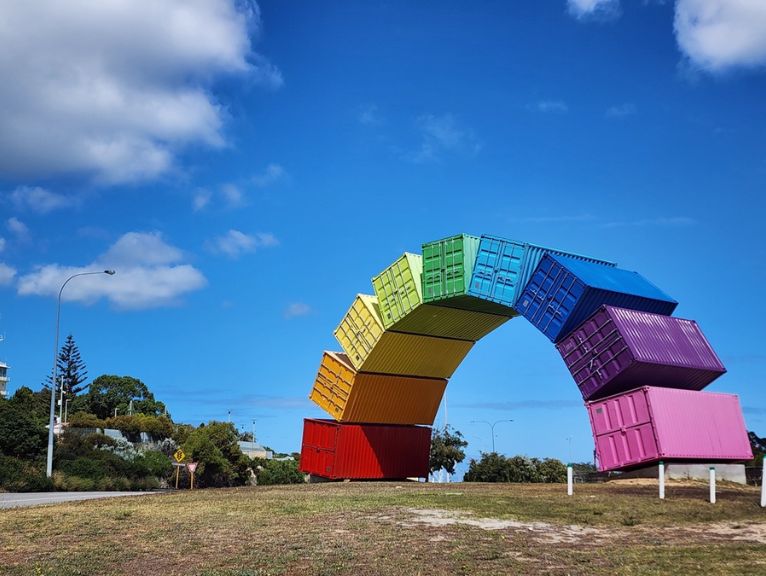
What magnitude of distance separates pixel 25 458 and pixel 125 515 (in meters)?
36.5

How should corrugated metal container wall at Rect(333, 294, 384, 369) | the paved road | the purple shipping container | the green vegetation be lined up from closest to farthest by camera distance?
1. the paved road
2. the purple shipping container
3. corrugated metal container wall at Rect(333, 294, 384, 369)
4. the green vegetation

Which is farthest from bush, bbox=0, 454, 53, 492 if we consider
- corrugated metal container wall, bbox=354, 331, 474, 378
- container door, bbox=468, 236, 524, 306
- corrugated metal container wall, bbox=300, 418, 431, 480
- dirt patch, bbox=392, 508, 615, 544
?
dirt patch, bbox=392, 508, 615, 544

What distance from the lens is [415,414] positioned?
4534 cm

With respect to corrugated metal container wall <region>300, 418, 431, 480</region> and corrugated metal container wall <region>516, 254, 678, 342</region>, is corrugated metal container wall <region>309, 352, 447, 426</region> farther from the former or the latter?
corrugated metal container wall <region>516, 254, 678, 342</region>

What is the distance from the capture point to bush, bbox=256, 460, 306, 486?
77812 mm

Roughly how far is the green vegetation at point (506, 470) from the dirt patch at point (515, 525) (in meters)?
39.8

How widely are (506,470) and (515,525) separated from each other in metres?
42.0

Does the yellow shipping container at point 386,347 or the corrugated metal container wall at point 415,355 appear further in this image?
the corrugated metal container wall at point 415,355

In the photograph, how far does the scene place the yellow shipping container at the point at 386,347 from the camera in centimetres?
4041

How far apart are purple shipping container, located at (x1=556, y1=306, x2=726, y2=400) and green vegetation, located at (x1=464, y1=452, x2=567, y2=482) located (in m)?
27.1

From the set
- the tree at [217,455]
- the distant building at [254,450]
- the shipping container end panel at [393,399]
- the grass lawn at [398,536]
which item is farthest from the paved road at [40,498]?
the distant building at [254,450]

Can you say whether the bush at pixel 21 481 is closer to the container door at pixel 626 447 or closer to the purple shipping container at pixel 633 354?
the purple shipping container at pixel 633 354

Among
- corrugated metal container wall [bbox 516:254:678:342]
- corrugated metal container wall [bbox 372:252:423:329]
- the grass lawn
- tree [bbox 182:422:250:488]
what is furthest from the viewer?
tree [bbox 182:422:250:488]

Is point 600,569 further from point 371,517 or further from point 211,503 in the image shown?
point 211,503
